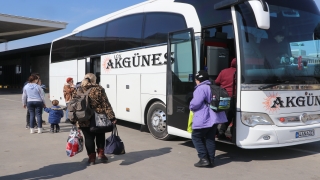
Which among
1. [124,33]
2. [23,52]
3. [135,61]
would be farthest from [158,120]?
[23,52]

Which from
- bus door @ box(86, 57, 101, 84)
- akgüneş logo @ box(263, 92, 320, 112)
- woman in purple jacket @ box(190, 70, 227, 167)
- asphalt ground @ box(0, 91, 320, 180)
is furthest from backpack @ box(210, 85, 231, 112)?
bus door @ box(86, 57, 101, 84)

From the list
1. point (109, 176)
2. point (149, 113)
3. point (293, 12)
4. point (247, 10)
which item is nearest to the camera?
point (109, 176)

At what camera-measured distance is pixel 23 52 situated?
42.9m

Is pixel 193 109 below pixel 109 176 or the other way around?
the other way around

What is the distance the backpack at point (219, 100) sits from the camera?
19.2 feet

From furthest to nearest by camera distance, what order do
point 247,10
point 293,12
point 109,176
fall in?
point 293,12 → point 247,10 → point 109,176

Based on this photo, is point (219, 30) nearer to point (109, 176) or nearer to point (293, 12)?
point (293, 12)

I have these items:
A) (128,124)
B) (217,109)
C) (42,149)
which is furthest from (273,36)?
(128,124)

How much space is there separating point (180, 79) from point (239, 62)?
1.57m

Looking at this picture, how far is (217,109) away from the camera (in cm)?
585

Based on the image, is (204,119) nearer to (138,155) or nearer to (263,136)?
(263,136)

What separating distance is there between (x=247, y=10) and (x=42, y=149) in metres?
5.19

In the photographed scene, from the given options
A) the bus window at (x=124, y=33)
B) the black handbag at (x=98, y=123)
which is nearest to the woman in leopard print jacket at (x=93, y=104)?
the black handbag at (x=98, y=123)

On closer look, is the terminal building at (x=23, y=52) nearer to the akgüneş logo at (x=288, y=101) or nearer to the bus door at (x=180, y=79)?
the bus door at (x=180, y=79)
